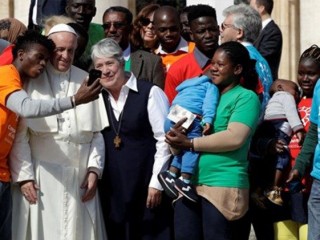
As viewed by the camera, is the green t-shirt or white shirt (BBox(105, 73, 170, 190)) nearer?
the green t-shirt

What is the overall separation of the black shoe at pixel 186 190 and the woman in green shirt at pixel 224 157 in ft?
0.21

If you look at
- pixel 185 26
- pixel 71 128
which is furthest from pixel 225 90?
pixel 185 26

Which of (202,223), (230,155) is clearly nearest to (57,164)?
(202,223)

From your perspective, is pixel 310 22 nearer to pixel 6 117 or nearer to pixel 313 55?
pixel 313 55

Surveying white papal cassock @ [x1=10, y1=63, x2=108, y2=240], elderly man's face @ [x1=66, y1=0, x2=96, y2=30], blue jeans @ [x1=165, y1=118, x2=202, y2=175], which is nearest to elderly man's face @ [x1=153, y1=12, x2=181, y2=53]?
elderly man's face @ [x1=66, y1=0, x2=96, y2=30]

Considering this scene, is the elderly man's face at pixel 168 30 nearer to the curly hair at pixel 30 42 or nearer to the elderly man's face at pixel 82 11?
the elderly man's face at pixel 82 11

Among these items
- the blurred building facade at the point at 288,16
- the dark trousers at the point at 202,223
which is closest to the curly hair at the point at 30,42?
the dark trousers at the point at 202,223

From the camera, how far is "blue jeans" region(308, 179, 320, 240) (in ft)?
27.6

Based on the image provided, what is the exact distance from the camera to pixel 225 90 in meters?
8.73

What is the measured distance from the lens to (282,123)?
927 centimetres

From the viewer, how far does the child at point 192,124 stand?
859 centimetres

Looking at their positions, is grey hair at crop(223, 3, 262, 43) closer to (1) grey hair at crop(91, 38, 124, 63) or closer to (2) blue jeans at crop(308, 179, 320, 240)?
(1) grey hair at crop(91, 38, 124, 63)

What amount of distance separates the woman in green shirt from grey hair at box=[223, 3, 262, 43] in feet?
2.18

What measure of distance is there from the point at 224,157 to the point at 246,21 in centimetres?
130
